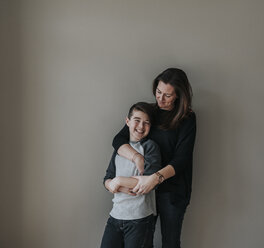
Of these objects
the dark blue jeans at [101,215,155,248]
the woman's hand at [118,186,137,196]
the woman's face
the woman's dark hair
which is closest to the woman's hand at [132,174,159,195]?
the woman's hand at [118,186,137,196]

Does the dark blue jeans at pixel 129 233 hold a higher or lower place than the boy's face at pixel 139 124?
lower

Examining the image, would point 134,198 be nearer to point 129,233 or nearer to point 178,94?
point 129,233

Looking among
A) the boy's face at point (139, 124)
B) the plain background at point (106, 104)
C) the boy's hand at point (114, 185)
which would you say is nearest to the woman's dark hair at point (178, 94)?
the boy's face at point (139, 124)

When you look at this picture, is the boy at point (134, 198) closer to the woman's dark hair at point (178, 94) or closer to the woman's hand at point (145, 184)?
the woman's hand at point (145, 184)

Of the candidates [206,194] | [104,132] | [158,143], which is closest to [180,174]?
[158,143]

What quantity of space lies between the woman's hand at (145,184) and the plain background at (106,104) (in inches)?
17.7

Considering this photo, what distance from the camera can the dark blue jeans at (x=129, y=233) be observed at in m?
1.65

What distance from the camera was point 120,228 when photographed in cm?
168

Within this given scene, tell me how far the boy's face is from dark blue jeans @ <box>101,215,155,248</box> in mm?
458

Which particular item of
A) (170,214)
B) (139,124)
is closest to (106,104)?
(139,124)

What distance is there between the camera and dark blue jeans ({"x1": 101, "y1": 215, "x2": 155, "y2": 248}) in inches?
64.8

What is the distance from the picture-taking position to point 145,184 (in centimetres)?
162

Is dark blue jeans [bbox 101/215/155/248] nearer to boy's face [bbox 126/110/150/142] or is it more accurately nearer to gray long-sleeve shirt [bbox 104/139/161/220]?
gray long-sleeve shirt [bbox 104/139/161/220]

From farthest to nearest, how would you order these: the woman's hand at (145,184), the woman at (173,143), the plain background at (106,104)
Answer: the plain background at (106,104), the woman at (173,143), the woman's hand at (145,184)
